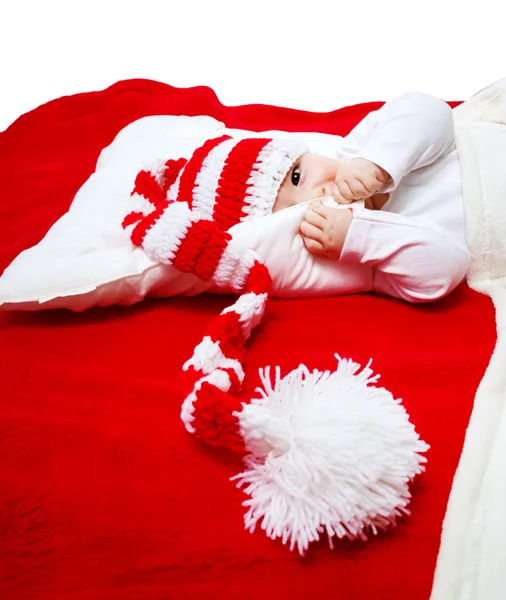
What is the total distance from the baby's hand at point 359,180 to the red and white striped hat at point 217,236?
9 centimetres

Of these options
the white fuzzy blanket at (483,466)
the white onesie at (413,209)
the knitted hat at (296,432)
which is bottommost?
the white fuzzy blanket at (483,466)

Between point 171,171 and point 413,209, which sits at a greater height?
point 171,171

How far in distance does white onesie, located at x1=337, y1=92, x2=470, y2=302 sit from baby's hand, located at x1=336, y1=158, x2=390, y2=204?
0.05ft

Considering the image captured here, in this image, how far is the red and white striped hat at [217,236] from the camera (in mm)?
693

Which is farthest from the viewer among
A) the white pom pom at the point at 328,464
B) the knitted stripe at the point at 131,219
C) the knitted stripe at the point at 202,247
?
the knitted stripe at the point at 131,219

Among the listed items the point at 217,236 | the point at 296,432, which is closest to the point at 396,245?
the point at 217,236

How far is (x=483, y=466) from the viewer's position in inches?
25.6

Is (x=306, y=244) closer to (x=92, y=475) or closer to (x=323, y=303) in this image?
(x=323, y=303)

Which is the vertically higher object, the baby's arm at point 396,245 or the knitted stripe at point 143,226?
the knitted stripe at point 143,226

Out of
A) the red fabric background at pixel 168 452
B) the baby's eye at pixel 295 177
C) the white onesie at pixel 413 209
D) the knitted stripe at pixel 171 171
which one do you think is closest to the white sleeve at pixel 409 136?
the white onesie at pixel 413 209

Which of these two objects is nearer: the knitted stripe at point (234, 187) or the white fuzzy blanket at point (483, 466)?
the white fuzzy blanket at point (483, 466)

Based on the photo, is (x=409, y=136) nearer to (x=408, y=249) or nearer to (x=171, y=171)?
(x=408, y=249)

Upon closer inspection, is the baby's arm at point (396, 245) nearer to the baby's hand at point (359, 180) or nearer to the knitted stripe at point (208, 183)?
the baby's hand at point (359, 180)

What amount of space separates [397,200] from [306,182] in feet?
0.53
